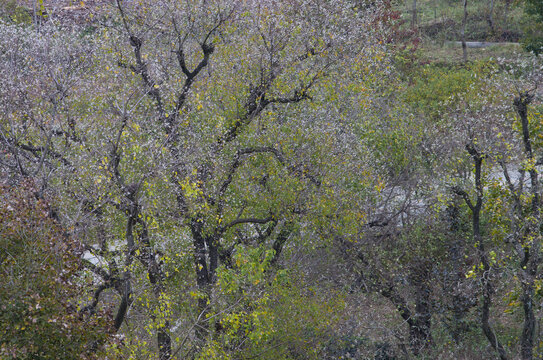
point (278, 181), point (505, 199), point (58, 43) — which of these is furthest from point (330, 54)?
point (58, 43)

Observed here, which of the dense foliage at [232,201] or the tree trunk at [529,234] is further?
the tree trunk at [529,234]

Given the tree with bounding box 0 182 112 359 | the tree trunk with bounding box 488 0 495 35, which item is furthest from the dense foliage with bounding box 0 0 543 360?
the tree trunk with bounding box 488 0 495 35

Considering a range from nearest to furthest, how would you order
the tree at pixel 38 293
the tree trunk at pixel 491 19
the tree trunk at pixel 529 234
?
the tree at pixel 38 293 → the tree trunk at pixel 529 234 → the tree trunk at pixel 491 19

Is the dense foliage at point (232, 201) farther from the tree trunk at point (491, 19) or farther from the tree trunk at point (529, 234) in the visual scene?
the tree trunk at point (491, 19)

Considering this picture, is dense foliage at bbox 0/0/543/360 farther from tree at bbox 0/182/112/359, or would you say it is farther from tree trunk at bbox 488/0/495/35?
tree trunk at bbox 488/0/495/35

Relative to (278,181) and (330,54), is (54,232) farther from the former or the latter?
(330,54)

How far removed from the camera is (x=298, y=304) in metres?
16.0

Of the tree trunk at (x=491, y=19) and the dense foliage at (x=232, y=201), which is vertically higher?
the tree trunk at (x=491, y=19)

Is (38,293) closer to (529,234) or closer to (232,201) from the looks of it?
(232,201)

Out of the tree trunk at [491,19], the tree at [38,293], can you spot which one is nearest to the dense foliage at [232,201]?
the tree at [38,293]

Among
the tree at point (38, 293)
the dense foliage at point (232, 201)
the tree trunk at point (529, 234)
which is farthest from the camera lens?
the tree trunk at point (529, 234)

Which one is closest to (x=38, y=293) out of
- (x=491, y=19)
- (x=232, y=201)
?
(x=232, y=201)

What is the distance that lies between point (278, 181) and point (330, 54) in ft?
17.0

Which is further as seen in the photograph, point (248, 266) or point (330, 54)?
point (330, 54)
